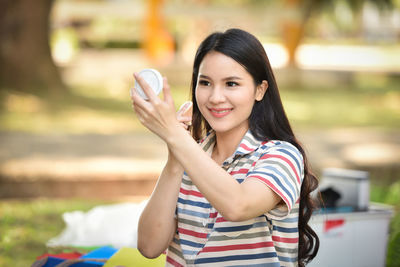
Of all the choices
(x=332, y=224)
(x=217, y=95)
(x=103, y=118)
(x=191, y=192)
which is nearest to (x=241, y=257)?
(x=191, y=192)

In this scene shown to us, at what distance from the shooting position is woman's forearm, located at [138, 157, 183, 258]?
188 cm

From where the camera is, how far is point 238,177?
187 centimetres

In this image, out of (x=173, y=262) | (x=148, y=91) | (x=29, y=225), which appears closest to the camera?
(x=148, y=91)

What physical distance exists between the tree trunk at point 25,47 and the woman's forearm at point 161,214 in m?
8.95

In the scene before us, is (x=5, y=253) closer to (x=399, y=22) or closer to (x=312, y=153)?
(x=312, y=153)

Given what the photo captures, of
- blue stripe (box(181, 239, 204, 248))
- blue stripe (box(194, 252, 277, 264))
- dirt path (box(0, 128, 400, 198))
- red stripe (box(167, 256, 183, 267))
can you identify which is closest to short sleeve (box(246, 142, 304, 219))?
blue stripe (box(194, 252, 277, 264))

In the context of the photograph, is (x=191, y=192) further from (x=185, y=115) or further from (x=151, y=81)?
(x=151, y=81)

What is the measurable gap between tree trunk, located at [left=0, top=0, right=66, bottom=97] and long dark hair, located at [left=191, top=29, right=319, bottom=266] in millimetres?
8910

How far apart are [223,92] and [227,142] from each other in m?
0.19

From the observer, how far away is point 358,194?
2967mm

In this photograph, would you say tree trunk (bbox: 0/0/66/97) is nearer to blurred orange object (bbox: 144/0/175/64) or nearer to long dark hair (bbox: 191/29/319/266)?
blurred orange object (bbox: 144/0/175/64)

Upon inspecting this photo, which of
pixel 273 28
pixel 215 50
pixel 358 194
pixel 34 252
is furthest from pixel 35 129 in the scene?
pixel 273 28

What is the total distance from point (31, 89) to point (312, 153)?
5573 mm

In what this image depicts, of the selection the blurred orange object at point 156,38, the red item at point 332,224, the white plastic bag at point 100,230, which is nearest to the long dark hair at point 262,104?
the red item at point 332,224
